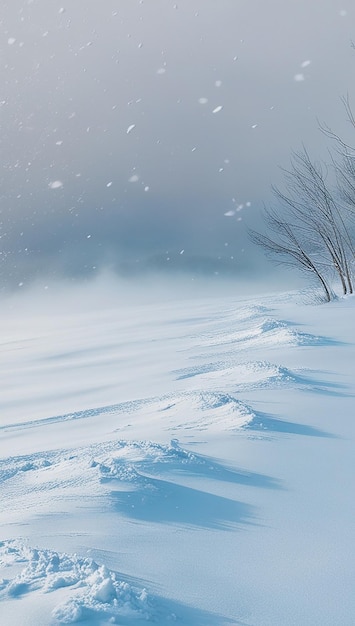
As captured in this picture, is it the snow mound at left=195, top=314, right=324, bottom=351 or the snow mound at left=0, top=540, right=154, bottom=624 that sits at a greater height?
the snow mound at left=195, top=314, right=324, bottom=351

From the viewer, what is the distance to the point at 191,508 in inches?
97.9

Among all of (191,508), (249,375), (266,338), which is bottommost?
(191,508)

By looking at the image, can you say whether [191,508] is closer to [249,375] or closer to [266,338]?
[249,375]

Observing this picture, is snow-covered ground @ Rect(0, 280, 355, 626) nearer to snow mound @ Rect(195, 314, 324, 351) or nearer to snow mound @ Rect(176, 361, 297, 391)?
snow mound @ Rect(176, 361, 297, 391)

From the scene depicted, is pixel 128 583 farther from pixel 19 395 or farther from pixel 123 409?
pixel 19 395

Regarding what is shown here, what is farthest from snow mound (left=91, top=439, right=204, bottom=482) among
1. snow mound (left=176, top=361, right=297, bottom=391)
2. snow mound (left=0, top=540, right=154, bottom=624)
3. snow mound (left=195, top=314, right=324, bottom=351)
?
snow mound (left=195, top=314, right=324, bottom=351)

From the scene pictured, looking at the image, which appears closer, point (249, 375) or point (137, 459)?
point (137, 459)

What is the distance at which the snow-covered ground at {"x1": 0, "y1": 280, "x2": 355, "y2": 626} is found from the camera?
1.69m

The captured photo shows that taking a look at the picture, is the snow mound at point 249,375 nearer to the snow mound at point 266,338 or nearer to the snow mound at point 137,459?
the snow mound at point 266,338

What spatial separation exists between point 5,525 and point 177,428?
1803 mm

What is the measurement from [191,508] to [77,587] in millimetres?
888

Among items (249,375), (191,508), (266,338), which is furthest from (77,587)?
(266,338)

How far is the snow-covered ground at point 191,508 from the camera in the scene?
5.54 ft

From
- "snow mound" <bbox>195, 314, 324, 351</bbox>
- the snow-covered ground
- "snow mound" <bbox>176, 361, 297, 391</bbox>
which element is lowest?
the snow-covered ground
